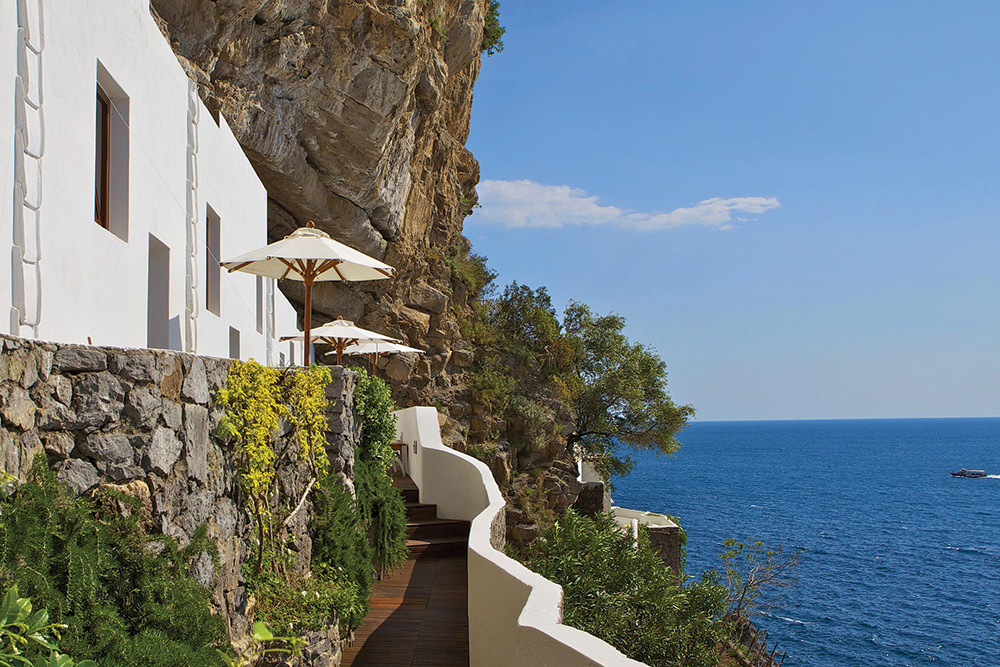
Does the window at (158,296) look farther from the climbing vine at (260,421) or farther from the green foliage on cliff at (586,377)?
the green foliage on cliff at (586,377)

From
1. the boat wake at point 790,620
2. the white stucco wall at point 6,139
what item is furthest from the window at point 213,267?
the boat wake at point 790,620

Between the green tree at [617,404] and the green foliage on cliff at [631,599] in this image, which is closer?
the green foliage on cliff at [631,599]

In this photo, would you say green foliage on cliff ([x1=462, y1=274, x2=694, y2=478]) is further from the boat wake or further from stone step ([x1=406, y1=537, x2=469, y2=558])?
stone step ([x1=406, y1=537, x2=469, y2=558])

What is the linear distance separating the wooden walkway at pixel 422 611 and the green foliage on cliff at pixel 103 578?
2.90 metres

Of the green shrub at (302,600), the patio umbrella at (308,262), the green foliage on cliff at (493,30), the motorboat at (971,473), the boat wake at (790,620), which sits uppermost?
the green foliage on cliff at (493,30)

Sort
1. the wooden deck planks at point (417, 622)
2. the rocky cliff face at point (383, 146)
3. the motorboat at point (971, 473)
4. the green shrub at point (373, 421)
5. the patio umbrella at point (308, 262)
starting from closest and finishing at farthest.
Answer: the wooden deck planks at point (417, 622), the patio umbrella at point (308, 262), the green shrub at point (373, 421), the rocky cliff face at point (383, 146), the motorboat at point (971, 473)

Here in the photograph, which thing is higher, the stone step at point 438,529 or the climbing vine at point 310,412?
the climbing vine at point 310,412

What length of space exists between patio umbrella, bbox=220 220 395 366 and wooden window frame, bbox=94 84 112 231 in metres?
1.59

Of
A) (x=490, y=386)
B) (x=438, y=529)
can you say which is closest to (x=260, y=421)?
(x=438, y=529)

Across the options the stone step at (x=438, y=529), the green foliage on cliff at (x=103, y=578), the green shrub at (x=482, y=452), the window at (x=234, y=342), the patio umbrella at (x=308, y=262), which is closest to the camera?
the green foliage on cliff at (x=103, y=578)

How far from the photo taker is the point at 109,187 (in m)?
6.33

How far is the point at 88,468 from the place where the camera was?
3.06 m

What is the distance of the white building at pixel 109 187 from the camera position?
4.50 m

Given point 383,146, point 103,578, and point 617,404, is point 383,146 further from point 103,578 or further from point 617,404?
point 103,578
